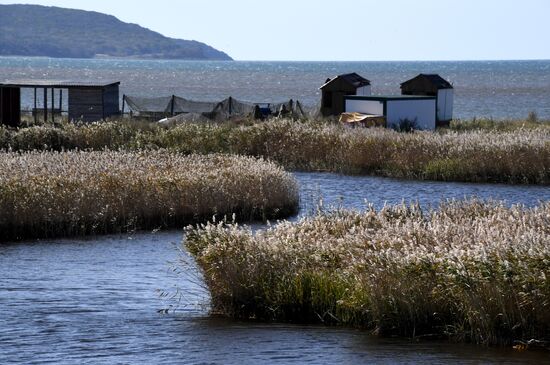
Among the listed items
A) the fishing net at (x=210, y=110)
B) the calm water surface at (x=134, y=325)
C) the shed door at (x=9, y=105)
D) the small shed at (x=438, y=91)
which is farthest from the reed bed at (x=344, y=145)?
the calm water surface at (x=134, y=325)

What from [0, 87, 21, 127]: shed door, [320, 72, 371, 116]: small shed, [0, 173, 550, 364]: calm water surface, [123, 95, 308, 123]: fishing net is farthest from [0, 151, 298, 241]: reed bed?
[320, 72, 371, 116]: small shed

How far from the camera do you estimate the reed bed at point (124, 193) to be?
27.6 m

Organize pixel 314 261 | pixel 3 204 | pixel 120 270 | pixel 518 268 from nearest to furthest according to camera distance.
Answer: pixel 518 268 < pixel 314 261 < pixel 120 270 < pixel 3 204

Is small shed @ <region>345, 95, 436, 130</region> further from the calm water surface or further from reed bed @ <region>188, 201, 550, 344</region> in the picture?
reed bed @ <region>188, 201, 550, 344</region>

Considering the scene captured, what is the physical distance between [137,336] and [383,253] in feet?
13.4

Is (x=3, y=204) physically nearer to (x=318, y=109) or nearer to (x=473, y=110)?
(x=318, y=109)

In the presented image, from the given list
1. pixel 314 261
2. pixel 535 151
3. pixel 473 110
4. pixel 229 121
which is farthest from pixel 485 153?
pixel 473 110

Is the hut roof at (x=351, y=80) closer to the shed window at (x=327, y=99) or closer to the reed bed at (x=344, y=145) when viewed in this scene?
the shed window at (x=327, y=99)

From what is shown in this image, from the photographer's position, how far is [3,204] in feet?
88.8

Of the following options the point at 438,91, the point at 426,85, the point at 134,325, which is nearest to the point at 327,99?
the point at 426,85

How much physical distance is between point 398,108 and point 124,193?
83.8 feet

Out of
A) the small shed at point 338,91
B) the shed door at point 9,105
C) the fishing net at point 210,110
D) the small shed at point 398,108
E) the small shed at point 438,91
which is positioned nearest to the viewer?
the shed door at point 9,105

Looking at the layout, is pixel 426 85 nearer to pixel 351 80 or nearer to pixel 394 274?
pixel 351 80

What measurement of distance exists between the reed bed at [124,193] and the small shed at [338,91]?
25516mm
